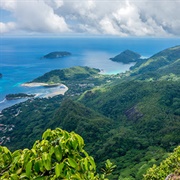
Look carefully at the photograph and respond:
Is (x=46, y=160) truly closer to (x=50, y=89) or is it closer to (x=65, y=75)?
(x=50, y=89)

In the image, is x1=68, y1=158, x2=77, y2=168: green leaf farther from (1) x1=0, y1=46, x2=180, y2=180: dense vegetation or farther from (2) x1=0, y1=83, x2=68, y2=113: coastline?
(2) x1=0, y1=83, x2=68, y2=113: coastline

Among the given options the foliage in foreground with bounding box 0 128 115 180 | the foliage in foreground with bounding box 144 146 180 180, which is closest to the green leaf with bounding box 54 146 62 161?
the foliage in foreground with bounding box 0 128 115 180

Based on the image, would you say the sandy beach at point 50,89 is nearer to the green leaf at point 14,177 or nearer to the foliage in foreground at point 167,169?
the foliage in foreground at point 167,169

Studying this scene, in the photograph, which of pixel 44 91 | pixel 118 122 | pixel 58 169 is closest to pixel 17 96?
pixel 44 91

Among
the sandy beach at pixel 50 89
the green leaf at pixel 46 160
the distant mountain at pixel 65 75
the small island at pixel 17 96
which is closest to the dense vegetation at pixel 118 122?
the small island at pixel 17 96

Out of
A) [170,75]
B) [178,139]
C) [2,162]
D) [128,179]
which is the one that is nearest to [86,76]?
[170,75]

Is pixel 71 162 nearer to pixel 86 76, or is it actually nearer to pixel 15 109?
pixel 15 109
